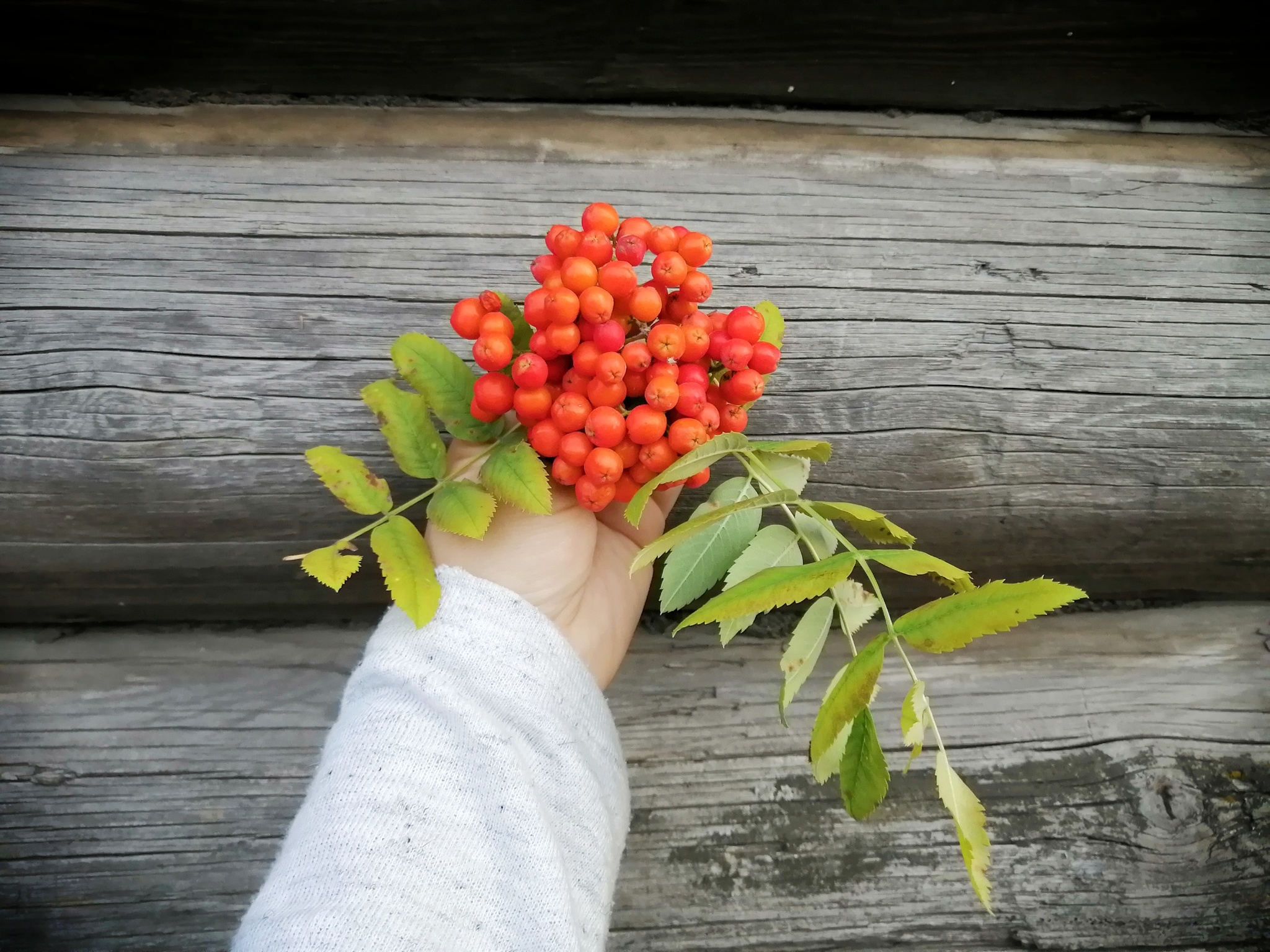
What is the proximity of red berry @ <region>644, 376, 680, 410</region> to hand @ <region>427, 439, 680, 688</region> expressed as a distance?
0.63 ft

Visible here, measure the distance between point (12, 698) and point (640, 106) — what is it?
143 cm

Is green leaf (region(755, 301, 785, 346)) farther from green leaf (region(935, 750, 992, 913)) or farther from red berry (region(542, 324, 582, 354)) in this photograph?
green leaf (region(935, 750, 992, 913))

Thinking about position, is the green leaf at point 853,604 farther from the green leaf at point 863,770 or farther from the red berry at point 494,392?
the red berry at point 494,392

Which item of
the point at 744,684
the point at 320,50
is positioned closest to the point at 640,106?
the point at 320,50

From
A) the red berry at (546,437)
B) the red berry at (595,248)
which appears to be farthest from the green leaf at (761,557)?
the red berry at (595,248)

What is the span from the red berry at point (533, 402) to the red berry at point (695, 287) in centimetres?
19

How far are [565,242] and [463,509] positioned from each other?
313mm

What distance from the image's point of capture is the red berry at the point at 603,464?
0.84 meters

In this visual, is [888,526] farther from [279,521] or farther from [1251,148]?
[1251,148]

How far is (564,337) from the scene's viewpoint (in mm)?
842

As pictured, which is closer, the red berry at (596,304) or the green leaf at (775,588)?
the green leaf at (775,588)

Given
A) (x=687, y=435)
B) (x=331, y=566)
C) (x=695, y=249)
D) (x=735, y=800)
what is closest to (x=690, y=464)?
(x=687, y=435)

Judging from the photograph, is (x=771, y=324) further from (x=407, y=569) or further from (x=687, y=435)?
(x=407, y=569)

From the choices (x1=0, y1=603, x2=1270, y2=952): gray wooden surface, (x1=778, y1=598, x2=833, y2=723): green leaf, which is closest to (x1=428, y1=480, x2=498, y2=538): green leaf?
(x1=778, y1=598, x2=833, y2=723): green leaf
